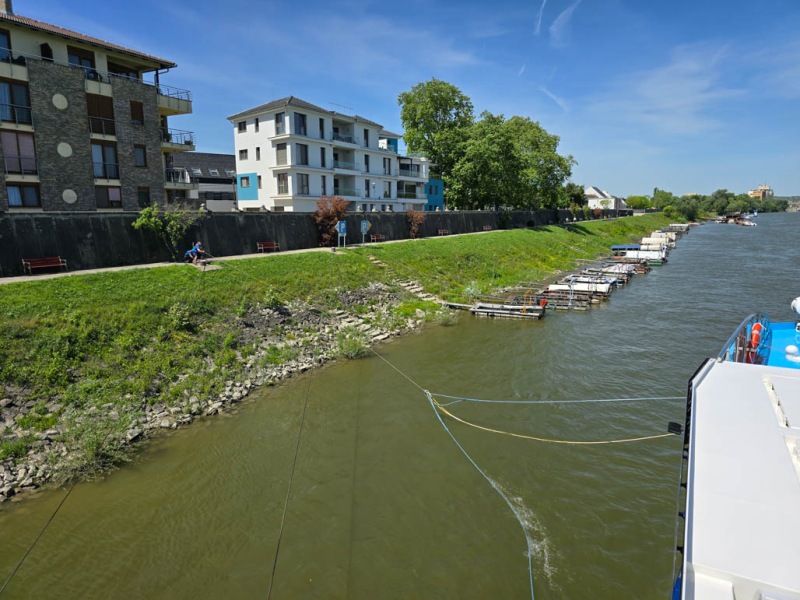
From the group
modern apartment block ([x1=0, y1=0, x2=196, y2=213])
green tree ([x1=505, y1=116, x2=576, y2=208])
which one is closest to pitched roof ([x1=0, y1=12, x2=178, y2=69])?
modern apartment block ([x1=0, y1=0, x2=196, y2=213])

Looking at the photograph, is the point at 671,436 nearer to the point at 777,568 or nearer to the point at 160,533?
the point at 777,568

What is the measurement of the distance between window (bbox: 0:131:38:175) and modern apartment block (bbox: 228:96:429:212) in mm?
19805

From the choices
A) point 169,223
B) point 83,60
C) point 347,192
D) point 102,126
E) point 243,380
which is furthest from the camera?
point 347,192

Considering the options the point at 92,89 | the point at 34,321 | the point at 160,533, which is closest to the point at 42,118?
the point at 92,89

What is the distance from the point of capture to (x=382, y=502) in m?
10.3

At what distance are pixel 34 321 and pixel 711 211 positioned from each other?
208 m

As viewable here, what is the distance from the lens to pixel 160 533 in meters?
9.50

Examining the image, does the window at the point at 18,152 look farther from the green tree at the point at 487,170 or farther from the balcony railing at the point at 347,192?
the green tree at the point at 487,170

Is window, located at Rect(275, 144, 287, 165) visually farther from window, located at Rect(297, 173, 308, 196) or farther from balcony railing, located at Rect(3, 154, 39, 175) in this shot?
balcony railing, located at Rect(3, 154, 39, 175)

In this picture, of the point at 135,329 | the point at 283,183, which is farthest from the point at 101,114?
the point at 135,329

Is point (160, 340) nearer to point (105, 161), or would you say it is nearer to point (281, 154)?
point (105, 161)

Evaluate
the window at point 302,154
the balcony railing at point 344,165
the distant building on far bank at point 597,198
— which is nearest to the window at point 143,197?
the window at point 302,154

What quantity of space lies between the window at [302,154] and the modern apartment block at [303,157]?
0.31 feet

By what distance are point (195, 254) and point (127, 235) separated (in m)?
3.28
